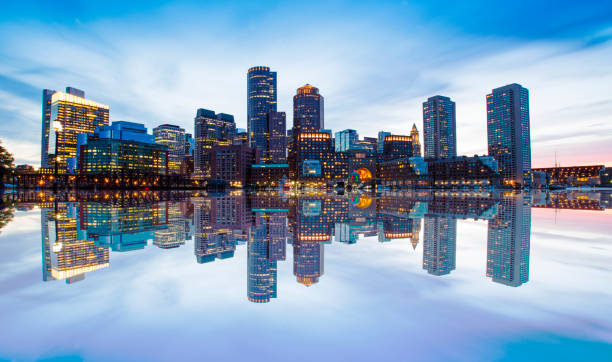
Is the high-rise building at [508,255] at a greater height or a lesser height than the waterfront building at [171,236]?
greater

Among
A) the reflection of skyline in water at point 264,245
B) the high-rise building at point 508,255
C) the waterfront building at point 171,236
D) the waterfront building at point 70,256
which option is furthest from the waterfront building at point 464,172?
the waterfront building at point 70,256

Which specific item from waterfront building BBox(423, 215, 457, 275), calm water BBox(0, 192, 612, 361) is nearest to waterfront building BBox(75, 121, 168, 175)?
calm water BBox(0, 192, 612, 361)

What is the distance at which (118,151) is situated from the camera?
570ft

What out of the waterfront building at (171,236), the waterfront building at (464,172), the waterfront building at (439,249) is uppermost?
the waterfront building at (464,172)

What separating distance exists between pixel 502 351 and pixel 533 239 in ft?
30.0

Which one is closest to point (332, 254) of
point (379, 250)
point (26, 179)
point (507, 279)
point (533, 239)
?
point (379, 250)

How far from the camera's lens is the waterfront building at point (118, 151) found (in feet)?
564

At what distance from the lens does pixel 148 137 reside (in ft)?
645

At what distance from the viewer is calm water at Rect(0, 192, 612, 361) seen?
11.5 ft

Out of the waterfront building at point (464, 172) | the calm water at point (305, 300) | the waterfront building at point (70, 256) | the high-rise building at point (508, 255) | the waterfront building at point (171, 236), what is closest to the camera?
the calm water at point (305, 300)

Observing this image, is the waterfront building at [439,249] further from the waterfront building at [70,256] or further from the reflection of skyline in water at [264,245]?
the waterfront building at [70,256]

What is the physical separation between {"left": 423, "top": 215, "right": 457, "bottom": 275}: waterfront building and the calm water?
7 centimetres

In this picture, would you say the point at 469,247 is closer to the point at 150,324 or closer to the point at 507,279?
the point at 507,279

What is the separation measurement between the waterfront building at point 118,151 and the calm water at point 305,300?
17971 centimetres
